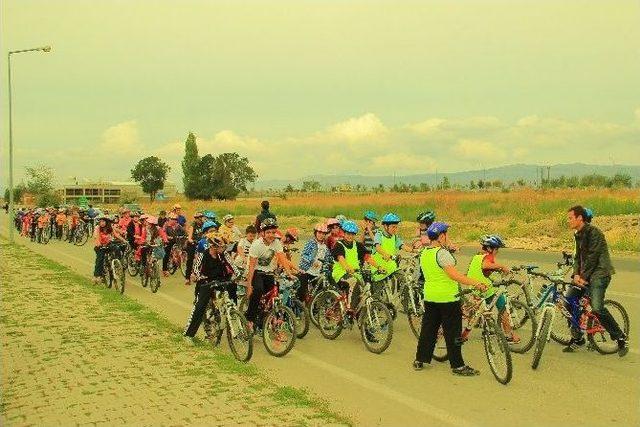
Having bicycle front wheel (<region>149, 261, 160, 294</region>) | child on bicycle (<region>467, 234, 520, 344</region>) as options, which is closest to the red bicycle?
child on bicycle (<region>467, 234, 520, 344</region>)

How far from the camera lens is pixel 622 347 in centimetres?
892

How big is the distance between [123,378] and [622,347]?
6106 mm

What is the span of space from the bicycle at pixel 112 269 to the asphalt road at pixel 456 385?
6.72 m

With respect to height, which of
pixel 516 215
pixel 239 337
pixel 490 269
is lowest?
pixel 239 337

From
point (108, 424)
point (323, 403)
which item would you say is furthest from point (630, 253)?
point (108, 424)

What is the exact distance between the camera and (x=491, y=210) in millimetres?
43906

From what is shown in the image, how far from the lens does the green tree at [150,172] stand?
12031 cm

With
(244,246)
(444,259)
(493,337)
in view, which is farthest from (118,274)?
(493,337)

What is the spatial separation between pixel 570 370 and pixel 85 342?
21.6 ft

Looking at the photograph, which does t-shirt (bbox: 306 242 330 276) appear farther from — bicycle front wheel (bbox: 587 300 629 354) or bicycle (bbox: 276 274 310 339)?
bicycle front wheel (bbox: 587 300 629 354)

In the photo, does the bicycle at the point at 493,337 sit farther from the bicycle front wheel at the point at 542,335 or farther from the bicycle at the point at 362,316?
the bicycle at the point at 362,316

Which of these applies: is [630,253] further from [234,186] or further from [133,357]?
[234,186]

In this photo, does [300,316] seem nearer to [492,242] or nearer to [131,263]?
[492,242]

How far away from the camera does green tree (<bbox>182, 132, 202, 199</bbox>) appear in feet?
332
